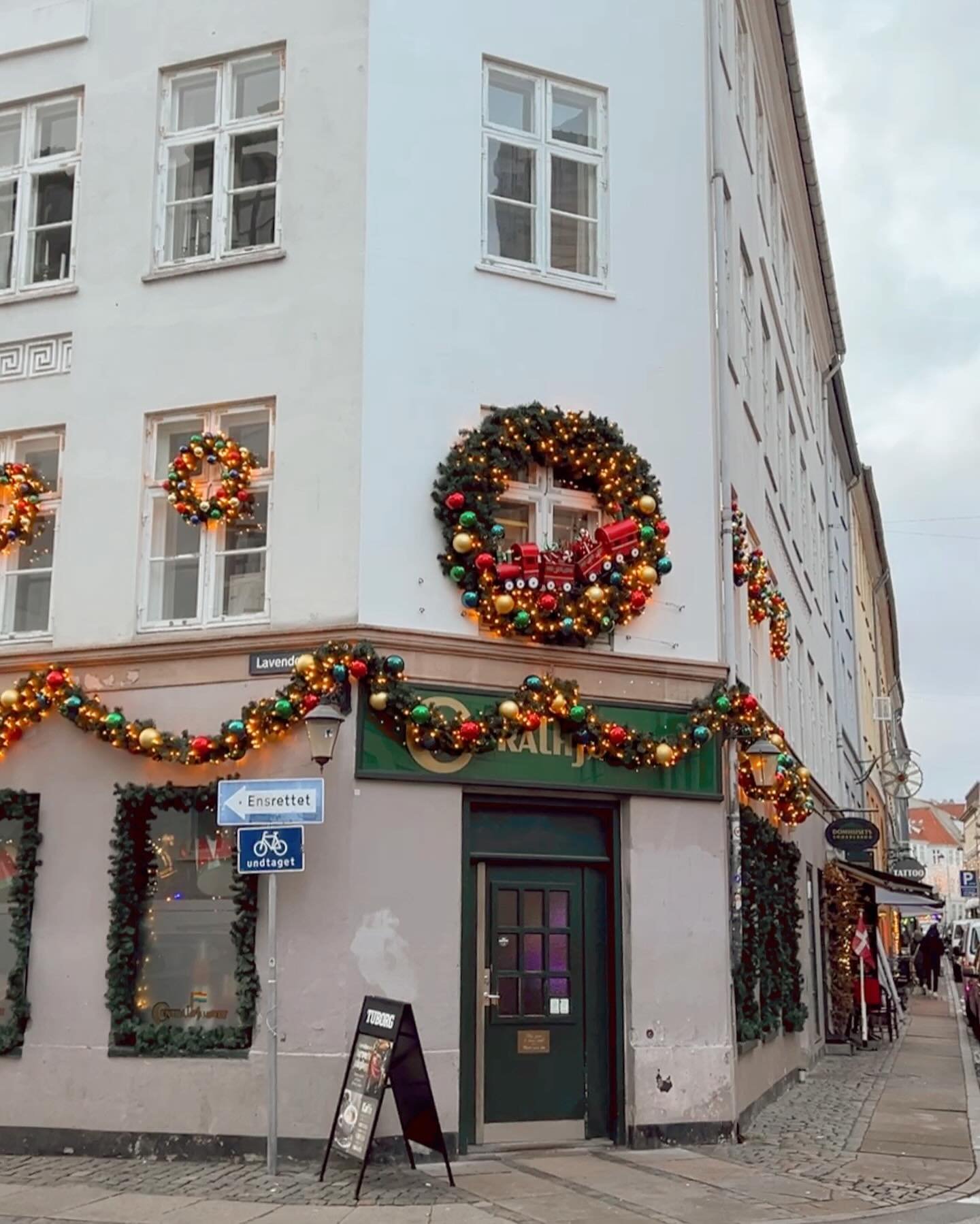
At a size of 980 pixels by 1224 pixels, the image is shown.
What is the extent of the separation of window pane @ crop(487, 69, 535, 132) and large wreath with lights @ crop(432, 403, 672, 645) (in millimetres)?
2969

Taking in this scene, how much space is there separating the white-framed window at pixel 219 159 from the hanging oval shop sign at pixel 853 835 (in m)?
13.8

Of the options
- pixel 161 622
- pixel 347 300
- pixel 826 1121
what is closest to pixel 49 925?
pixel 161 622

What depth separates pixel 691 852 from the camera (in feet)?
A: 44.4

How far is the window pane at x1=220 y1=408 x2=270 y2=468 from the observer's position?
528 inches

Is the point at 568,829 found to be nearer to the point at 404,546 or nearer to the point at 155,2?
the point at 404,546

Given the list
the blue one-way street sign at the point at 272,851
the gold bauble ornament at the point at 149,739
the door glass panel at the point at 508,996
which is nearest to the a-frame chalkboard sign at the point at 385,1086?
the blue one-way street sign at the point at 272,851

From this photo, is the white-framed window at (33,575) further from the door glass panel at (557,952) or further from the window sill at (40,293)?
the door glass panel at (557,952)

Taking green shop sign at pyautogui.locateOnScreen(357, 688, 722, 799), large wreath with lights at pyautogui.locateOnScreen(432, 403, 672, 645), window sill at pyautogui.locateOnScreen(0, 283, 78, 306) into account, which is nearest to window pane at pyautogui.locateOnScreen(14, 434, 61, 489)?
window sill at pyautogui.locateOnScreen(0, 283, 78, 306)

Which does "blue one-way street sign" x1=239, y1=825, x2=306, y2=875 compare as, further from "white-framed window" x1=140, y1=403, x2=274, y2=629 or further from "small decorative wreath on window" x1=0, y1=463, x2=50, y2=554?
"small decorative wreath on window" x1=0, y1=463, x2=50, y2=554

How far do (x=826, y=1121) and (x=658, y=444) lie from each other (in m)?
7.10

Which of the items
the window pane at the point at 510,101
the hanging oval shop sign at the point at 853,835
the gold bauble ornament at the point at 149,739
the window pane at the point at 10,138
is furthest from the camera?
the hanging oval shop sign at the point at 853,835

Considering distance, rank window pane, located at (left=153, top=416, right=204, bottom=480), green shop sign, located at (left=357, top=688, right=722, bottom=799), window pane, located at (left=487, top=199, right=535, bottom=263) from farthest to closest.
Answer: window pane, located at (left=487, top=199, right=535, bottom=263) < window pane, located at (left=153, top=416, right=204, bottom=480) < green shop sign, located at (left=357, top=688, right=722, bottom=799)

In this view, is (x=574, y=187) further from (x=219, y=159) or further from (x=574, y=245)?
(x=219, y=159)

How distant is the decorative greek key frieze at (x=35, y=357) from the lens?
14117 millimetres
